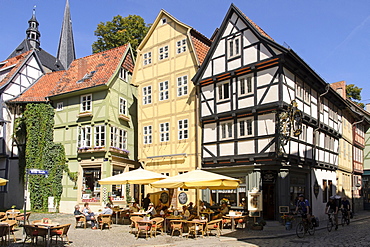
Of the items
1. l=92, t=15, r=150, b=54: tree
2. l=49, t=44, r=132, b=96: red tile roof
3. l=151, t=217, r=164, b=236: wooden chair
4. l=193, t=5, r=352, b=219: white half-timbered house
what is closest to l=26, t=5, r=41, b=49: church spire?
l=92, t=15, r=150, b=54: tree

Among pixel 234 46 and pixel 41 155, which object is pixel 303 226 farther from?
pixel 41 155

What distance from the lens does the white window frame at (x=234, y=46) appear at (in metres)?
21.5

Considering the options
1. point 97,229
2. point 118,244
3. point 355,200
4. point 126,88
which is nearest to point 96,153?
point 126,88

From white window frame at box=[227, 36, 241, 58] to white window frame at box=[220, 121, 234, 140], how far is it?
156 inches

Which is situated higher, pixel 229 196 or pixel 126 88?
pixel 126 88

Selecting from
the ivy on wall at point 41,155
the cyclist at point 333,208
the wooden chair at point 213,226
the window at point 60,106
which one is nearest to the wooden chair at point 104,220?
the wooden chair at point 213,226

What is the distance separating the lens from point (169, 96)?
25109 mm

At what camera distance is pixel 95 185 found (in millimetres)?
26344

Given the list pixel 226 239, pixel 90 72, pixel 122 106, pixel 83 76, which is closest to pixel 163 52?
pixel 122 106

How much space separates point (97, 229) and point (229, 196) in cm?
764

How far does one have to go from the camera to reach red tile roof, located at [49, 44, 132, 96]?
91.0ft

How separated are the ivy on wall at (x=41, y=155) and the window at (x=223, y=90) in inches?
485

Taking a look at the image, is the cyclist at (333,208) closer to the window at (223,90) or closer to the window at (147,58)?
the window at (223,90)

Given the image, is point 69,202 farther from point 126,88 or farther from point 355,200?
point 355,200
